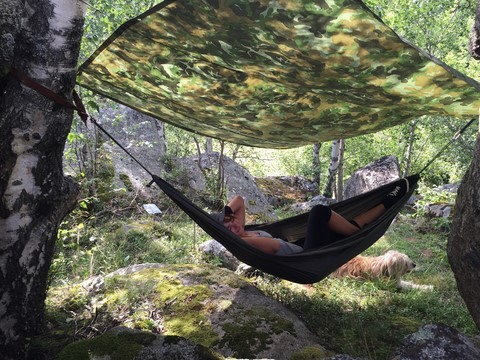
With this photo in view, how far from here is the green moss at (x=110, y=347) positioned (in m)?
1.59

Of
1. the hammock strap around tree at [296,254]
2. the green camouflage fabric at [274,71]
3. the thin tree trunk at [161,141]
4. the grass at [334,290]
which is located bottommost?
the grass at [334,290]

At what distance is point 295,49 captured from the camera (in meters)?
1.87

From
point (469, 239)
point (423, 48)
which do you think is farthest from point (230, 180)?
point (423, 48)

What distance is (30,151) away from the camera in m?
1.63

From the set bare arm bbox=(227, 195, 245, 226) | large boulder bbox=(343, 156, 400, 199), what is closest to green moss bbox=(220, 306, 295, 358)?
bare arm bbox=(227, 195, 245, 226)

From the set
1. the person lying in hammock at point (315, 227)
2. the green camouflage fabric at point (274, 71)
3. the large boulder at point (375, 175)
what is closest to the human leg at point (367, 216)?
the person lying in hammock at point (315, 227)

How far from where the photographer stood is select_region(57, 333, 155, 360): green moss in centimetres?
159

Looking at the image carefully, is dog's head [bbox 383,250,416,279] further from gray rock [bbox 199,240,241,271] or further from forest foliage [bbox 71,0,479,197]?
forest foliage [bbox 71,0,479,197]

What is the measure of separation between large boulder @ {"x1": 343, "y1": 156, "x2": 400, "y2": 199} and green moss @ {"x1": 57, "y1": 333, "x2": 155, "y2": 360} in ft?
19.6

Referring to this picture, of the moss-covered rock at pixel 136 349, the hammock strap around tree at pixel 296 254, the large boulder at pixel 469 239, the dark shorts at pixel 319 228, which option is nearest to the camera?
the moss-covered rock at pixel 136 349

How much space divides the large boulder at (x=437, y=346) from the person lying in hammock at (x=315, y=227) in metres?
0.94

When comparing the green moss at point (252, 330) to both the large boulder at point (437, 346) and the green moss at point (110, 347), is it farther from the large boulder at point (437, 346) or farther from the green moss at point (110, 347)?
the large boulder at point (437, 346)

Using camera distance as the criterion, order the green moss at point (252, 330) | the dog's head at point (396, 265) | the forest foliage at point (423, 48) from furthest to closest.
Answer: the forest foliage at point (423, 48) → the dog's head at point (396, 265) → the green moss at point (252, 330)

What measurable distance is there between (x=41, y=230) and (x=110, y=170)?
12.7ft
